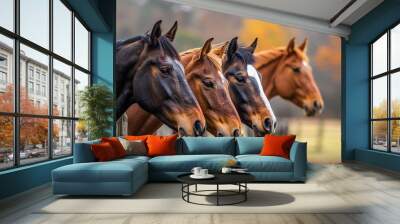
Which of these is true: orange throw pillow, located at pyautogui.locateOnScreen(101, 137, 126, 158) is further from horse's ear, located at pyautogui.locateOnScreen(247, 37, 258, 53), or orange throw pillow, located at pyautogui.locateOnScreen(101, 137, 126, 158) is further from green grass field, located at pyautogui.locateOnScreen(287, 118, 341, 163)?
green grass field, located at pyautogui.locateOnScreen(287, 118, 341, 163)

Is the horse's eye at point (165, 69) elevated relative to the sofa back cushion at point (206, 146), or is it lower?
elevated

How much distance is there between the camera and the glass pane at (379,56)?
8.92 m

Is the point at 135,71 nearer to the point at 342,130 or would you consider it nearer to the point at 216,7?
the point at 216,7

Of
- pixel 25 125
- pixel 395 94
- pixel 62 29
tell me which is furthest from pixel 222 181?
pixel 395 94

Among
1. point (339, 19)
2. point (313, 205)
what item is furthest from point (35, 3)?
point (339, 19)

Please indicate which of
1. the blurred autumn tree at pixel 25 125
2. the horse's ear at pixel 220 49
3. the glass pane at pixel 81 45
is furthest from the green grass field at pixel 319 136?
the blurred autumn tree at pixel 25 125

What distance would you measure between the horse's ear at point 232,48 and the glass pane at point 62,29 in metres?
3.71

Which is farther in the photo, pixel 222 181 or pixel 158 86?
pixel 158 86

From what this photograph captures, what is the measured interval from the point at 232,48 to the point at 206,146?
10.9 feet

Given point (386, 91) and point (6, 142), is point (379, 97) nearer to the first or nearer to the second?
point (386, 91)

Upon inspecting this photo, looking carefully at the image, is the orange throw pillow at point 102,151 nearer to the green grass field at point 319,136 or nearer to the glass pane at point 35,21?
the glass pane at point 35,21

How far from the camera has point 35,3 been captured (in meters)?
5.88

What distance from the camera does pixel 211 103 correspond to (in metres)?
8.97

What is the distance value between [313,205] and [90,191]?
274 centimetres
